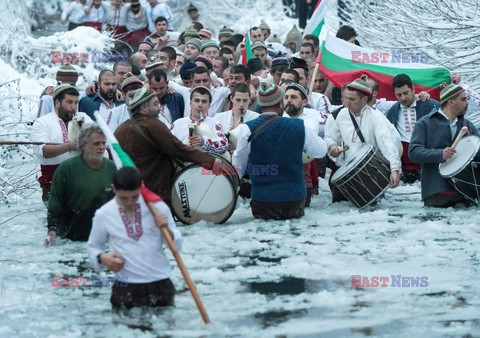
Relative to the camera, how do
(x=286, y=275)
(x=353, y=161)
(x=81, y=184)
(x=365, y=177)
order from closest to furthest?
(x=286, y=275) < (x=81, y=184) < (x=365, y=177) < (x=353, y=161)

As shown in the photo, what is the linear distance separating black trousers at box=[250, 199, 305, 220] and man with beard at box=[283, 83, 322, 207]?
31.9 inches

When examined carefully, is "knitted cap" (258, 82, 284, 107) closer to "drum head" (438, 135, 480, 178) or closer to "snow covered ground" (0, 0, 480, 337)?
"snow covered ground" (0, 0, 480, 337)

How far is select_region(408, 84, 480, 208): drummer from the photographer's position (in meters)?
12.6

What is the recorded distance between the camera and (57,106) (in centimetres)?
1245

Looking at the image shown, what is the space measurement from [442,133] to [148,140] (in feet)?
10.7

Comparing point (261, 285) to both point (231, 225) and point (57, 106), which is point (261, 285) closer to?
point (231, 225)

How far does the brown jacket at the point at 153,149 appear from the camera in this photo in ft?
37.6

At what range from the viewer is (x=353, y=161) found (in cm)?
1282

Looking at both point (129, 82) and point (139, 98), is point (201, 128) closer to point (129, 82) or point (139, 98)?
point (139, 98)

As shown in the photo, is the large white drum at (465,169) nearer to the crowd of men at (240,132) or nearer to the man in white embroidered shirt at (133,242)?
the crowd of men at (240,132)

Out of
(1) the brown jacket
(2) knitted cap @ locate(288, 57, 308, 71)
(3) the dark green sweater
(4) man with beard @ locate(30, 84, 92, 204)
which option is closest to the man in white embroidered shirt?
(3) the dark green sweater

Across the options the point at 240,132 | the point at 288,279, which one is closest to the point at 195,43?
the point at 240,132

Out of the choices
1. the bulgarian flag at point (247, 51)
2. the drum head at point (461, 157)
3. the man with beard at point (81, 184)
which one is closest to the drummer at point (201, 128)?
the man with beard at point (81, 184)

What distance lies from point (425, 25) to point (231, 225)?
19.6ft
